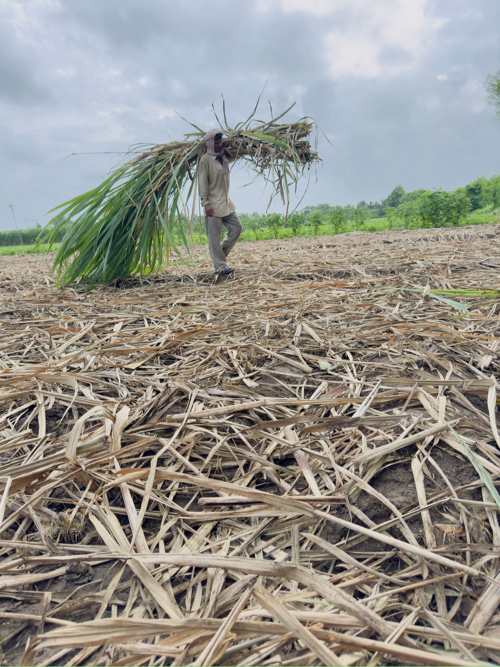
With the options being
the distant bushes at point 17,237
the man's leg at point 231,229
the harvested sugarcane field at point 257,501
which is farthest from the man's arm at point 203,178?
the distant bushes at point 17,237

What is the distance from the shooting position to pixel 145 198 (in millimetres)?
4125

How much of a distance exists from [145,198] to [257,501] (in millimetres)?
3965

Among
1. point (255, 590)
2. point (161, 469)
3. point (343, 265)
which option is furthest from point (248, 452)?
point (343, 265)

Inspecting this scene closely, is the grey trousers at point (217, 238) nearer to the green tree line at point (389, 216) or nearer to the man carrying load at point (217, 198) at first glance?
the man carrying load at point (217, 198)

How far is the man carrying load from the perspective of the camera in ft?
13.4

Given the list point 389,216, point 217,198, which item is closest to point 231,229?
point 217,198

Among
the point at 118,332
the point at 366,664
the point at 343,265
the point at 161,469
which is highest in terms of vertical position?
the point at 343,265

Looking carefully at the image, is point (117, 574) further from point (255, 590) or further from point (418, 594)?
point (418, 594)

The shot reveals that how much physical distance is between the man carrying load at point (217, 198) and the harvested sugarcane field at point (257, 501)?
2646 millimetres

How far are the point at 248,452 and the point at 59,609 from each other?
571mm

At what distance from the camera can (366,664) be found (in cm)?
62

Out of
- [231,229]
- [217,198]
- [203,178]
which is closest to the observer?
[203,178]

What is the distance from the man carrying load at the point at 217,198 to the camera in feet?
13.4

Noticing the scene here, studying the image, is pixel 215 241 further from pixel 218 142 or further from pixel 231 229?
pixel 218 142
